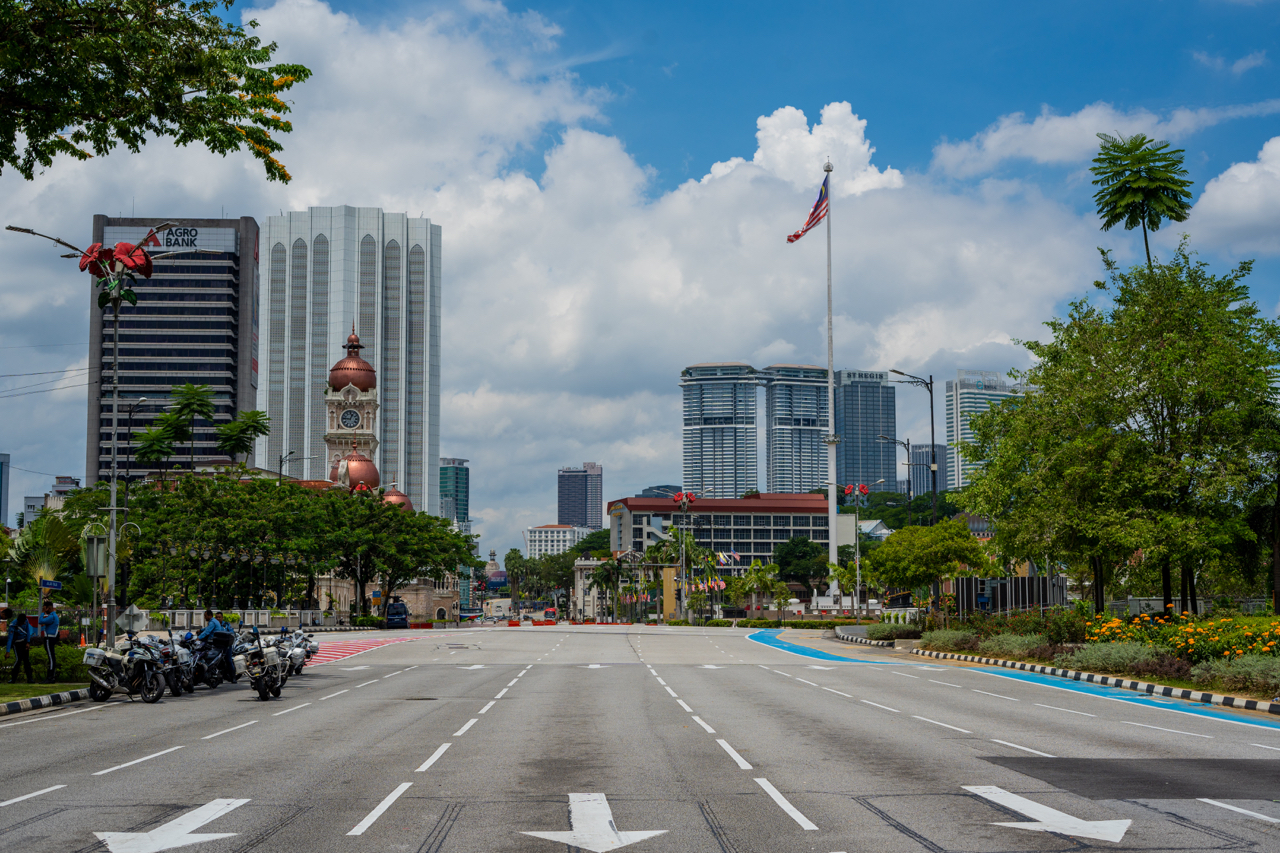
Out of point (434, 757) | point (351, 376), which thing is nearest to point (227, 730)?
point (434, 757)

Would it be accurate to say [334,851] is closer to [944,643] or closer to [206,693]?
[206,693]

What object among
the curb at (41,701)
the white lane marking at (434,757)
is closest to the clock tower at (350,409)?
the curb at (41,701)

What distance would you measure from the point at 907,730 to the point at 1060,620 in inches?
793

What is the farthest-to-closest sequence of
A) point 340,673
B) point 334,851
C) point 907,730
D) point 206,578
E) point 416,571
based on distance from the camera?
point 416,571
point 206,578
point 340,673
point 907,730
point 334,851

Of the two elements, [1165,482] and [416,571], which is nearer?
[1165,482]

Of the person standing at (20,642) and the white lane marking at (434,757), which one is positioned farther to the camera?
the person standing at (20,642)

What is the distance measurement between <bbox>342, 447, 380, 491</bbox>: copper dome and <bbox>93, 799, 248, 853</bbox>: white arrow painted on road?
101781 millimetres

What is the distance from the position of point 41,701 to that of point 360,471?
302 feet

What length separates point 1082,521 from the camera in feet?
107

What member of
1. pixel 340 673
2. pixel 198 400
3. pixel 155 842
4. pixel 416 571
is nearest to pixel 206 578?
pixel 198 400

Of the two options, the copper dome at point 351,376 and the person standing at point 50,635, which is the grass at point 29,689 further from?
the copper dome at point 351,376

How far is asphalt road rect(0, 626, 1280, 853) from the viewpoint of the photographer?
28.4 feet

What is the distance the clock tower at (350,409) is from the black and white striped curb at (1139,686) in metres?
95.7

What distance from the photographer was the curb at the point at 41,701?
777 inches
